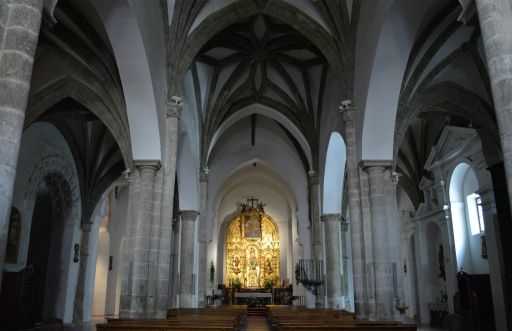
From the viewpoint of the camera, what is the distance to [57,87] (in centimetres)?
1441

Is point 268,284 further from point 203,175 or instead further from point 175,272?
point 203,175

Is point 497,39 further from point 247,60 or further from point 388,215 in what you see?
point 247,60

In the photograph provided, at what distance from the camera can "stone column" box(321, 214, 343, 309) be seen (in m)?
18.1

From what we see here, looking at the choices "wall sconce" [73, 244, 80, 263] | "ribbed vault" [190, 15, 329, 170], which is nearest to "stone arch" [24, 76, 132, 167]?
"ribbed vault" [190, 15, 329, 170]

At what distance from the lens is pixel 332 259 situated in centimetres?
1873

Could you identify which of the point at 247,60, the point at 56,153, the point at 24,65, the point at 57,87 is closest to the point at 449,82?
the point at 247,60

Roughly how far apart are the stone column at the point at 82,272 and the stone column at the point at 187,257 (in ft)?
14.5

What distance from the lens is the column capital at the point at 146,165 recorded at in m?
12.0

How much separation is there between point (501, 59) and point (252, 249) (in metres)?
30.6

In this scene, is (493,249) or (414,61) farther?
(493,249)

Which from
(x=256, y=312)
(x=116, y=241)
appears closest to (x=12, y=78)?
(x=116, y=241)

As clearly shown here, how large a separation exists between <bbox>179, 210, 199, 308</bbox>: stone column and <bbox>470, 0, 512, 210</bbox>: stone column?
50.8 feet

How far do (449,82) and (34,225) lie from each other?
18260mm

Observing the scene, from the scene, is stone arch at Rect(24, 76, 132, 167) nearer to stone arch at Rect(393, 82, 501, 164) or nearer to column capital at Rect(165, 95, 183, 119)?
column capital at Rect(165, 95, 183, 119)
